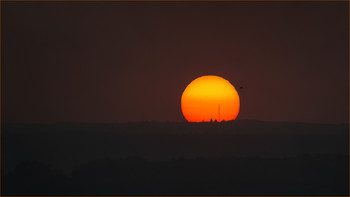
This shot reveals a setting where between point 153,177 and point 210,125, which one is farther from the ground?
point 210,125

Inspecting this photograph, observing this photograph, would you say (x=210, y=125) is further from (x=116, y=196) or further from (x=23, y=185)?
(x=23, y=185)

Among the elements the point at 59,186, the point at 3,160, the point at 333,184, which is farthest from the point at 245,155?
the point at 3,160

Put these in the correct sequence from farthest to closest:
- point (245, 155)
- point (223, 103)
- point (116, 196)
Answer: point (223, 103) → point (245, 155) → point (116, 196)
